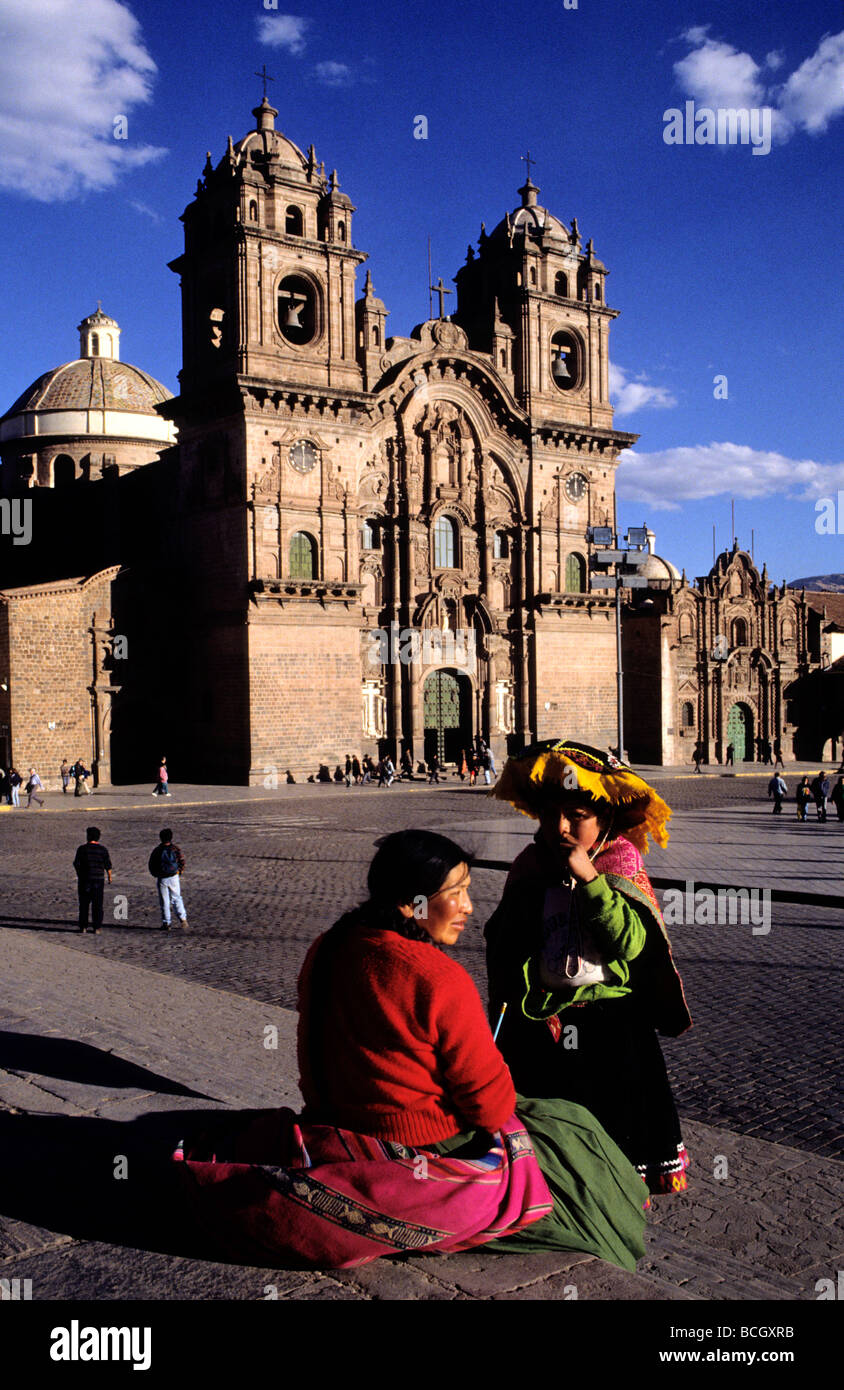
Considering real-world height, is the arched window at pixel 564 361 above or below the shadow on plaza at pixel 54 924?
above

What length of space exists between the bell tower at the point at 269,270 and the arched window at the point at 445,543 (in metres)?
6.43

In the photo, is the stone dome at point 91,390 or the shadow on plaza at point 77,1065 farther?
the stone dome at point 91,390

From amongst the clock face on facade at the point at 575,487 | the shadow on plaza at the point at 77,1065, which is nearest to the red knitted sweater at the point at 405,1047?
the shadow on plaza at the point at 77,1065

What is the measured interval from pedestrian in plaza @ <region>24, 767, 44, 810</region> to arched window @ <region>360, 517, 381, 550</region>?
14504 millimetres

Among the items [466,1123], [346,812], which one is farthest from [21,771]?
[466,1123]

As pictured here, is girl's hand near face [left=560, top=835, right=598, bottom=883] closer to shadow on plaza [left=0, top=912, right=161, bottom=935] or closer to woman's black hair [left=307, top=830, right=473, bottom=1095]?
woman's black hair [left=307, top=830, right=473, bottom=1095]

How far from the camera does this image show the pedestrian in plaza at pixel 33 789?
30.7 metres

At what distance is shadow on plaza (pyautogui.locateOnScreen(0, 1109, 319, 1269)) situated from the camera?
4.08 metres

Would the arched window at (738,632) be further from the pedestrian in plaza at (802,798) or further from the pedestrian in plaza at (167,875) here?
the pedestrian in plaza at (167,875)

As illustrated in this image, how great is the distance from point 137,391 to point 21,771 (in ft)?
82.1

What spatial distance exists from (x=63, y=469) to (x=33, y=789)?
2167cm

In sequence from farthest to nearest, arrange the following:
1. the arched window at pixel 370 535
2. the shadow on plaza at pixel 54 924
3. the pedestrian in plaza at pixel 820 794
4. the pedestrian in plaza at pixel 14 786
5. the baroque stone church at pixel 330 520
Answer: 1. the arched window at pixel 370 535
2. the baroque stone church at pixel 330 520
3. the pedestrian in plaza at pixel 14 786
4. the pedestrian in plaza at pixel 820 794
5. the shadow on plaza at pixel 54 924

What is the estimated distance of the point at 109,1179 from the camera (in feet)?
15.3
